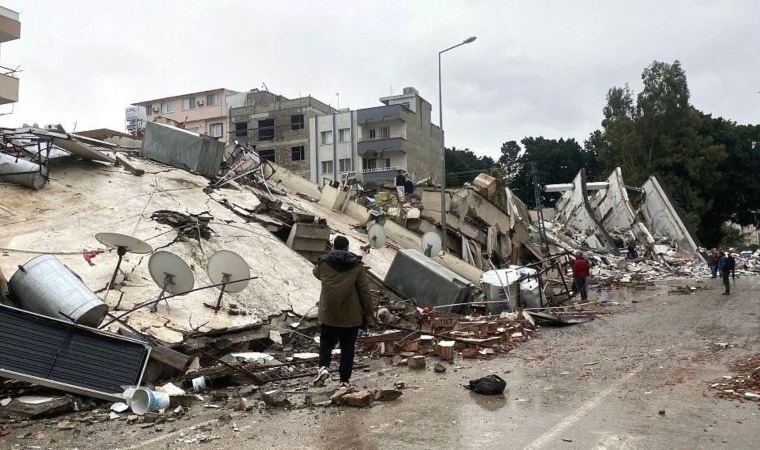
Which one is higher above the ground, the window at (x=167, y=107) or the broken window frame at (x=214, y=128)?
the window at (x=167, y=107)

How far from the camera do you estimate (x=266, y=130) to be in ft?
177

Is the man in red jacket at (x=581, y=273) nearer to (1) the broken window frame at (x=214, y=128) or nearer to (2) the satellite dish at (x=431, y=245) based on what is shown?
(2) the satellite dish at (x=431, y=245)

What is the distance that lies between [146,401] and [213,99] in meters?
65.4

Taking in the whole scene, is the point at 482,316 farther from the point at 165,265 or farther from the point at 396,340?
the point at 165,265

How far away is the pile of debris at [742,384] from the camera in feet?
18.1

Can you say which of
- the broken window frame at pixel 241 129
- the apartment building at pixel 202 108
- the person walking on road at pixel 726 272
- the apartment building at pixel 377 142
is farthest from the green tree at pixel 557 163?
the person walking on road at pixel 726 272

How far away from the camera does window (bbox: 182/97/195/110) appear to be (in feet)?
224

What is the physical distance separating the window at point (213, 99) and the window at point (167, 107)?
21.6ft

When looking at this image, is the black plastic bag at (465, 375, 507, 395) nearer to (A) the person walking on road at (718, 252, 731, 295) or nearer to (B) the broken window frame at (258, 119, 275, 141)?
(A) the person walking on road at (718, 252, 731, 295)

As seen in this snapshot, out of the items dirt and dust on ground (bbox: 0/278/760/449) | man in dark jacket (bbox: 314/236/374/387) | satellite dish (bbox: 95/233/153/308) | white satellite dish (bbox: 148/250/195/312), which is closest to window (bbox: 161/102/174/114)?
satellite dish (bbox: 95/233/153/308)

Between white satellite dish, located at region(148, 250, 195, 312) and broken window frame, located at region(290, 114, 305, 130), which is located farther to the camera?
broken window frame, located at region(290, 114, 305, 130)

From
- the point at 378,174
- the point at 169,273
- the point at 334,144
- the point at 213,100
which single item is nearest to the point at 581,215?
the point at 378,174

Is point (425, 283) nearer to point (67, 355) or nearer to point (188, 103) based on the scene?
point (67, 355)

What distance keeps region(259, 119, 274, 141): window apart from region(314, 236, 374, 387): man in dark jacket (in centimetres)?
4972
